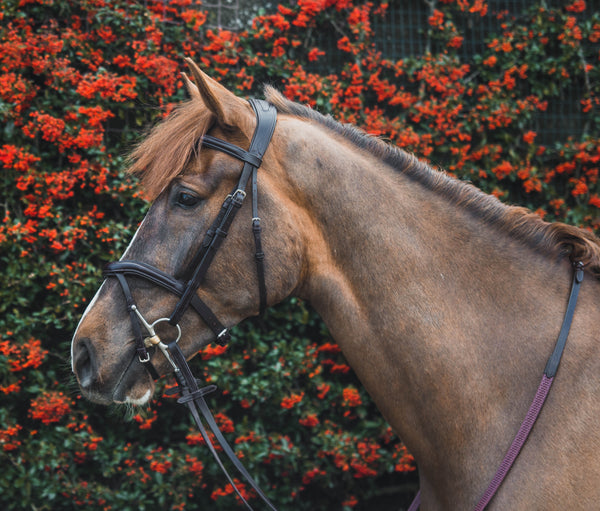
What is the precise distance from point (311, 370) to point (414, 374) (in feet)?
5.99

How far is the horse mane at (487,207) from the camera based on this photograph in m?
1.70

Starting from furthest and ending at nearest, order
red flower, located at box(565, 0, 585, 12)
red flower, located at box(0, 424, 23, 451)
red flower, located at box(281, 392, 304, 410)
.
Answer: red flower, located at box(565, 0, 585, 12) → red flower, located at box(281, 392, 304, 410) → red flower, located at box(0, 424, 23, 451)

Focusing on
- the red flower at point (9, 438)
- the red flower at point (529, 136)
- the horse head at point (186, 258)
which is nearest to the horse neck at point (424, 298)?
the horse head at point (186, 258)

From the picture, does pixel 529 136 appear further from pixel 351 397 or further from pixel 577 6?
pixel 351 397

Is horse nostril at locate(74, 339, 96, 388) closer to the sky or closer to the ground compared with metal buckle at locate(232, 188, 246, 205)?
closer to the ground

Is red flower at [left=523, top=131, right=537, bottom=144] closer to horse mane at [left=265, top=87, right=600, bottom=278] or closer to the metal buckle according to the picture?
horse mane at [left=265, top=87, right=600, bottom=278]

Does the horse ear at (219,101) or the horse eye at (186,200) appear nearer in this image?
the horse ear at (219,101)

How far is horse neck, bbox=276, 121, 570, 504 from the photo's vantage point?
163cm

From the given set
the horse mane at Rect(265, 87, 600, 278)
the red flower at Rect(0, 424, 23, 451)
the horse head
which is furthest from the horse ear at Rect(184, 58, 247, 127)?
the red flower at Rect(0, 424, 23, 451)

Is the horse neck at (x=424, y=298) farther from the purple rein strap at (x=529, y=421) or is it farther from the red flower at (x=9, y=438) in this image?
the red flower at (x=9, y=438)

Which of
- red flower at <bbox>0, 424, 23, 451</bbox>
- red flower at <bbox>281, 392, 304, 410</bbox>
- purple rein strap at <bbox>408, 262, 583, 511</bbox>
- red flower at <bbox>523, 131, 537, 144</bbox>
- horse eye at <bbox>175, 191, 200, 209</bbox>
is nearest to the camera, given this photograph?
purple rein strap at <bbox>408, 262, 583, 511</bbox>

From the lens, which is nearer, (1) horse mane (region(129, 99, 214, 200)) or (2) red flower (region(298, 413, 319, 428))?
(1) horse mane (region(129, 99, 214, 200))

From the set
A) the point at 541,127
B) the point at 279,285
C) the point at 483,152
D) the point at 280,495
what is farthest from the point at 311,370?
the point at 541,127

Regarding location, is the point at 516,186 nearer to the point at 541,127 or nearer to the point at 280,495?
the point at 541,127
